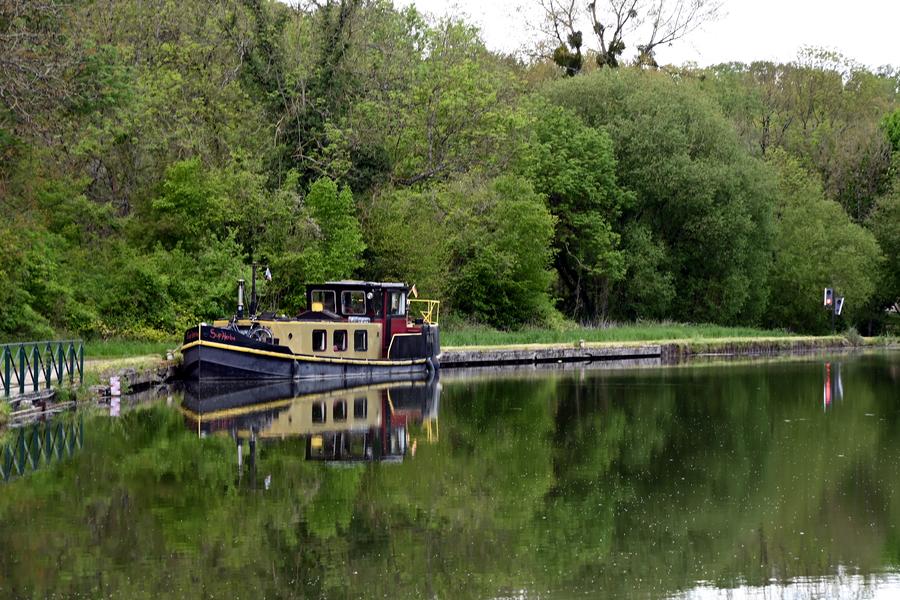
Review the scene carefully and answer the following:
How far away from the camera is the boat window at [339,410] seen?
29.2 meters

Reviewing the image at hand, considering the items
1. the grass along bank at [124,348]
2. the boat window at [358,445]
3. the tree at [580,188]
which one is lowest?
the boat window at [358,445]

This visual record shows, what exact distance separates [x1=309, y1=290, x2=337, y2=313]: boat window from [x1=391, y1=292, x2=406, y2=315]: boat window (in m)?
1.86

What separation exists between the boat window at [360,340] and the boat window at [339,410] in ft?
24.4

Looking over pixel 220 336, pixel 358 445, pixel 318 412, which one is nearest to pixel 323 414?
pixel 318 412

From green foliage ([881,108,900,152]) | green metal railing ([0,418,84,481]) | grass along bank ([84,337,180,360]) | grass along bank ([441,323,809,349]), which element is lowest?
grass along bank ([441,323,809,349])

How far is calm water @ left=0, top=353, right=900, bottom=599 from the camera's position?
44.3 ft

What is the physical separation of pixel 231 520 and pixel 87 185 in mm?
27616

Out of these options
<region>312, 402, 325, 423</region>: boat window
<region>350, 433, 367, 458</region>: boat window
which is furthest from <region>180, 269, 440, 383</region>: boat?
<region>350, 433, 367, 458</region>: boat window

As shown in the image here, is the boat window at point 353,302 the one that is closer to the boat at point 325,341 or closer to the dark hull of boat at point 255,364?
the boat at point 325,341

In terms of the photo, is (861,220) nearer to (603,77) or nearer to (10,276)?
(603,77)

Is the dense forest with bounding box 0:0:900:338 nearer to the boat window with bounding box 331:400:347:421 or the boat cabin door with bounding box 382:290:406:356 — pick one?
the boat cabin door with bounding box 382:290:406:356

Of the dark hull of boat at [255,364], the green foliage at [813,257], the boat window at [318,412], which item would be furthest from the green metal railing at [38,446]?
the green foliage at [813,257]

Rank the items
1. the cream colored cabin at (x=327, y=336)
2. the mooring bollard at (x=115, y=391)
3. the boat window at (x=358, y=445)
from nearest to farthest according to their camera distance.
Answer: the boat window at (x=358, y=445), the mooring bollard at (x=115, y=391), the cream colored cabin at (x=327, y=336)

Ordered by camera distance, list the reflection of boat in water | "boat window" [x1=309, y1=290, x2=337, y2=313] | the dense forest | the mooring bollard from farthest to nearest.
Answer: "boat window" [x1=309, y1=290, x2=337, y2=313] < the dense forest < the mooring bollard < the reflection of boat in water
